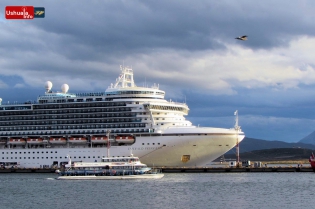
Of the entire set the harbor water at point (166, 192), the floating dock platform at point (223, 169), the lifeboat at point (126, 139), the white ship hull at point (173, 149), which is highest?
the lifeboat at point (126, 139)

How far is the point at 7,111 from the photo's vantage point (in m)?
106

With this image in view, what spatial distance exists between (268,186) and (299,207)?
717 inches

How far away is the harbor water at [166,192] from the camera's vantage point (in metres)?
58.7

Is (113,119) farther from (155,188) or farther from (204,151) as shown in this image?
(155,188)

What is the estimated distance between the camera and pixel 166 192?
67.5m

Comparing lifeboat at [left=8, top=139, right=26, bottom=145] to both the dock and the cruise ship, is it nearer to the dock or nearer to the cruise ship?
the cruise ship

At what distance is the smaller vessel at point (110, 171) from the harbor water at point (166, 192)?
2507mm

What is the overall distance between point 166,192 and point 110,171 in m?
20.7

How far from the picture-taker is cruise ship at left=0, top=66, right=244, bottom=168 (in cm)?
9412

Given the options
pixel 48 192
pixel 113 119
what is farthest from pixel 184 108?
pixel 48 192

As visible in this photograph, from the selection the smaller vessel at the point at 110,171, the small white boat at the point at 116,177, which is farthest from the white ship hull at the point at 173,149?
the small white boat at the point at 116,177

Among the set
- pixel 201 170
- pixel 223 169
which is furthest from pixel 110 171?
pixel 223 169

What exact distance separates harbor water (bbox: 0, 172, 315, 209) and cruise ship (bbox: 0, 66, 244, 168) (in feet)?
20.5

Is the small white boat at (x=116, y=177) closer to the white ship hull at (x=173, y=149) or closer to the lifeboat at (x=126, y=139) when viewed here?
the white ship hull at (x=173, y=149)
